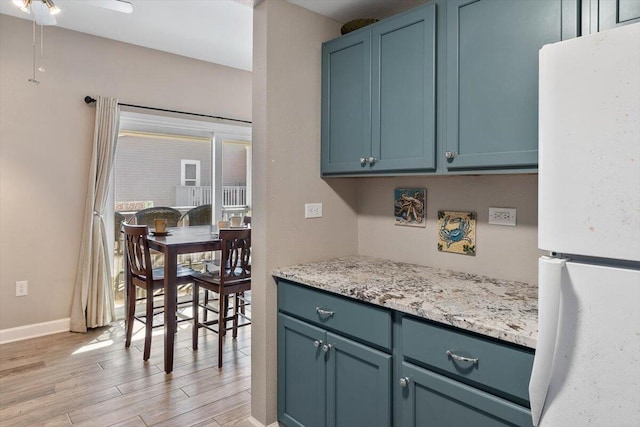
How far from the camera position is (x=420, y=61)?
74.7 inches

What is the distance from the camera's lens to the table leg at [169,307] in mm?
2914

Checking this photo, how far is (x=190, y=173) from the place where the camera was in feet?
14.9

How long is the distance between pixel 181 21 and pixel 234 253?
6.48ft

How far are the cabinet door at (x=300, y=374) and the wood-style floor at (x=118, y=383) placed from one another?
1.15ft

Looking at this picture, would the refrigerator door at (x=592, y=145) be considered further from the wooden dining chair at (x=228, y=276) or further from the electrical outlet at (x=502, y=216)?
the wooden dining chair at (x=228, y=276)

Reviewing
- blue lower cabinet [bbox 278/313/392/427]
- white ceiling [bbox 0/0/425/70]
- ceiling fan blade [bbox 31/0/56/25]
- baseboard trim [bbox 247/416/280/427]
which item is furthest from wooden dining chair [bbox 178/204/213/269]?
blue lower cabinet [bbox 278/313/392/427]

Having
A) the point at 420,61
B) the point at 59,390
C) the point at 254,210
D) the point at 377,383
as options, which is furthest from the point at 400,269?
the point at 59,390

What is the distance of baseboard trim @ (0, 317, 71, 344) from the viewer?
3416 millimetres

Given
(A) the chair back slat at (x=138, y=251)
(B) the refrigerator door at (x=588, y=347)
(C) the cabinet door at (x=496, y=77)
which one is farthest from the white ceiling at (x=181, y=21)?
(B) the refrigerator door at (x=588, y=347)

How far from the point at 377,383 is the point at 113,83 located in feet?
11.9

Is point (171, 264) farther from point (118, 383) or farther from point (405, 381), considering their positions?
point (405, 381)

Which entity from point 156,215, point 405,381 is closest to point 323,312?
point 405,381

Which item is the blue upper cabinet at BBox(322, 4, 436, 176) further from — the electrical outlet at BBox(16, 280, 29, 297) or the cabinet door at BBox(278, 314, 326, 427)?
the electrical outlet at BBox(16, 280, 29, 297)

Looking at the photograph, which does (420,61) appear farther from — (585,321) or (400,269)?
(585,321)
